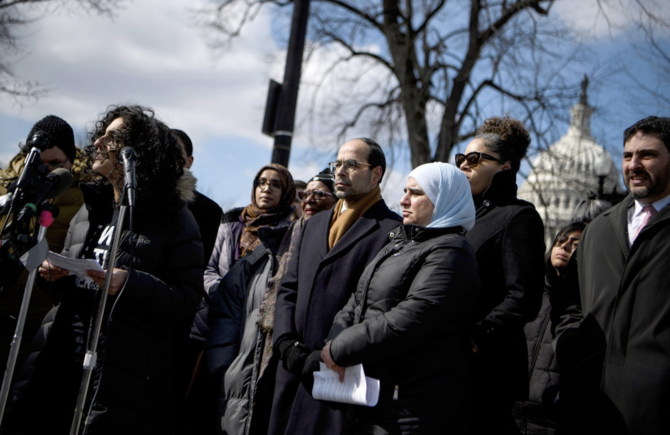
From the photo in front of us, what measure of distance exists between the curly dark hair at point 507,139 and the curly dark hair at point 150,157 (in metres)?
1.87

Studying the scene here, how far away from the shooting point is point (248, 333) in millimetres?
4352

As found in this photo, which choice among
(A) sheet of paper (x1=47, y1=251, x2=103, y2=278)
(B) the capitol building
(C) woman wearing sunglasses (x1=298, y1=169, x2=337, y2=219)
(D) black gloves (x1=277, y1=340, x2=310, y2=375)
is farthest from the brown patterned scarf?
(B) the capitol building

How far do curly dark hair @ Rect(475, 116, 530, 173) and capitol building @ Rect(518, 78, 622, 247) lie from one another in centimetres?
842

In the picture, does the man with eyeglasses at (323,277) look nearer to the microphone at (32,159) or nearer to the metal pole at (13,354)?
the metal pole at (13,354)

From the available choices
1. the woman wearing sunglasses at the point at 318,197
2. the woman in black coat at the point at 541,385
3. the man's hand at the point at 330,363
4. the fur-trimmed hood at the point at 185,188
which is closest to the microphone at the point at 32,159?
the fur-trimmed hood at the point at 185,188

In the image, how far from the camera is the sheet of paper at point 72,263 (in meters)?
3.07

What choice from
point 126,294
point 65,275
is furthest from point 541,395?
point 65,275

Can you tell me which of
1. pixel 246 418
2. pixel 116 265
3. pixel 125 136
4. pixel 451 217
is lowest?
pixel 246 418

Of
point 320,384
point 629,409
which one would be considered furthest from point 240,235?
point 629,409

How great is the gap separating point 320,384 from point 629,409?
139 centimetres

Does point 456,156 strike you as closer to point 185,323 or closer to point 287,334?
point 287,334

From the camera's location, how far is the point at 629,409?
3.04 meters

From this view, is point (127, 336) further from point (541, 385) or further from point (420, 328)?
point (541, 385)

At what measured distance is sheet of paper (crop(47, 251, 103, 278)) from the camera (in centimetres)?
307
